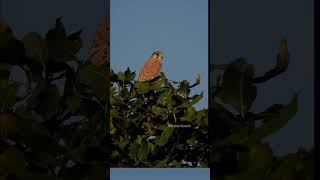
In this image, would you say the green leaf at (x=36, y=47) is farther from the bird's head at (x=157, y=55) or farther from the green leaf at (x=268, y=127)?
the bird's head at (x=157, y=55)

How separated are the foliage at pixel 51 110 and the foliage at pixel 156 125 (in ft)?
3.93

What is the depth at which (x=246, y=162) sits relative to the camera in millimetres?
311

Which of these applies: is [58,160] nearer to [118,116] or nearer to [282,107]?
[282,107]

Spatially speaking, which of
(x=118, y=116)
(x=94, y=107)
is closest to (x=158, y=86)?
(x=118, y=116)

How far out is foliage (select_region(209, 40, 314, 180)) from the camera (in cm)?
30

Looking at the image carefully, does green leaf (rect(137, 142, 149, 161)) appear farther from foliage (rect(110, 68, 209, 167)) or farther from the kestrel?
the kestrel

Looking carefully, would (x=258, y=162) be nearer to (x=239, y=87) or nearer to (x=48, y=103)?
(x=239, y=87)

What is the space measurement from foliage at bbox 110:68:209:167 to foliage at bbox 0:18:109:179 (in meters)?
1.20

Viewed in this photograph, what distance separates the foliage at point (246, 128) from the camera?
11.9 inches

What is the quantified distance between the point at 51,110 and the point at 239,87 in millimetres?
148

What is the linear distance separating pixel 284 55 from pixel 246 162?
8cm
